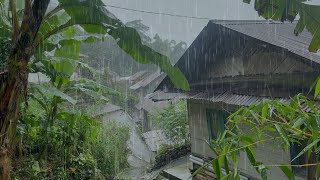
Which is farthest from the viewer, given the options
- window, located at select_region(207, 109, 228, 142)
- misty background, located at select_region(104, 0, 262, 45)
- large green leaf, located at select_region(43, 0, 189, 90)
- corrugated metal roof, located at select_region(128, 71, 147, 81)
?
corrugated metal roof, located at select_region(128, 71, 147, 81)

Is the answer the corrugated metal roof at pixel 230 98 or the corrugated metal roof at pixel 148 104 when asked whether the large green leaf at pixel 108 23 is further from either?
the corrugated metal roof at pixel 148 104

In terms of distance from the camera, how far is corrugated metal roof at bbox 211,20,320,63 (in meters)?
3.23

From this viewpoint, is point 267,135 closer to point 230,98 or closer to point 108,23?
point 108,23

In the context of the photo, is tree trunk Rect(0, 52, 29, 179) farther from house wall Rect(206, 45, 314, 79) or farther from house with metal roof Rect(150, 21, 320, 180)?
house wall Rect(206, 45, 314, 79)

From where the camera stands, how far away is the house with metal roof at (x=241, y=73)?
3525mm

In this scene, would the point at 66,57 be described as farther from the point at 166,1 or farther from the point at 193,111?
the point at 166,1

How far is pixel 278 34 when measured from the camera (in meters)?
4.15

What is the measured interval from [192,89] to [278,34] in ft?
5.38

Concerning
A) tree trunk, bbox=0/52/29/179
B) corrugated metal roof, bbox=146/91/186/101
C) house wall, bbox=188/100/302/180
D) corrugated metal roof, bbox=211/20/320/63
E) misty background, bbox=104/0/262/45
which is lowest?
house wall, bbox=188/100/302/180

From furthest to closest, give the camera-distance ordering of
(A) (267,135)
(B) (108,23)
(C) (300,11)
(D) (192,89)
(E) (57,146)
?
(E) (57,146) → (D) (192,89) → (B) (108,23) → (C) (300,11) → (A) (267,135)

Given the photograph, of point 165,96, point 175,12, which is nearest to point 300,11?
point 165,96

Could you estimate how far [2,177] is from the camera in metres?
2.01

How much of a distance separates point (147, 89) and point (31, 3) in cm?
1423

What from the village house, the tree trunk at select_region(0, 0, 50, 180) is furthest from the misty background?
the tree trunk at select_region(0, 0, 50, 180)
